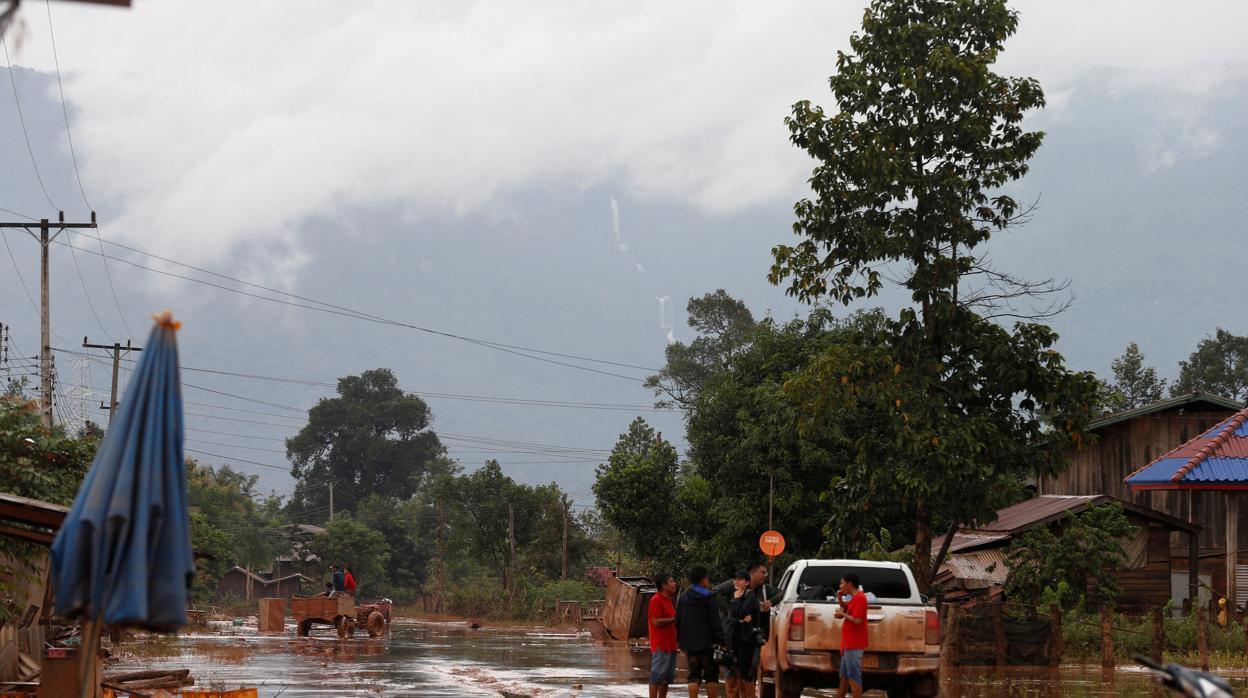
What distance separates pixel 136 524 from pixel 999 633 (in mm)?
21001

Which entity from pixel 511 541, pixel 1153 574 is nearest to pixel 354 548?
pixel 511 541

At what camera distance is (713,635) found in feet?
55.9

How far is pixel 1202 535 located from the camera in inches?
1508

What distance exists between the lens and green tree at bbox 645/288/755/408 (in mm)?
96500

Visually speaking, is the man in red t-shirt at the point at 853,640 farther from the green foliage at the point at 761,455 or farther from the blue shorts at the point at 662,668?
the green foliage at the point at 761,455

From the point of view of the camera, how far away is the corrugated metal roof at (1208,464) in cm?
2808

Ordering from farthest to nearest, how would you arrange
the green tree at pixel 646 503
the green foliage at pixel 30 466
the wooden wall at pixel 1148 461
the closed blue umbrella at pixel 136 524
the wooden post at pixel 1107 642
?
the green tree at pixel 646 503, the wooden wall at pixel 1148 461, the wooden post at pixel 1107 642, the green foliage at pixel 30 466, the closed blue umbrella at pixel 136 524

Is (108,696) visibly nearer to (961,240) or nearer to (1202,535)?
(961,240)

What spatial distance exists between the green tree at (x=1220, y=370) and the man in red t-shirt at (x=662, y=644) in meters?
74.8

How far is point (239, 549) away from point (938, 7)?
74848 mm

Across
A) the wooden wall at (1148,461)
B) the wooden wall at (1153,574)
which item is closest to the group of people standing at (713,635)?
the wooden wall at (1153,574)

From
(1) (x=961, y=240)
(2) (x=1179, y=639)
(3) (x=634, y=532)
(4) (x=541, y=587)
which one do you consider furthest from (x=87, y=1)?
(4) (x=541, y=587)

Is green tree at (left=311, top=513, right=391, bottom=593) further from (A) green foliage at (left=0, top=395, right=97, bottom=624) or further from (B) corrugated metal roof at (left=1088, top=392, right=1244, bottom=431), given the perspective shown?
(A) green foliage at (left=0, top=395, right=97, bottom=624)

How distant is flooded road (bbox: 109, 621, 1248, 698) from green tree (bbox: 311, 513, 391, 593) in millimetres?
43529
